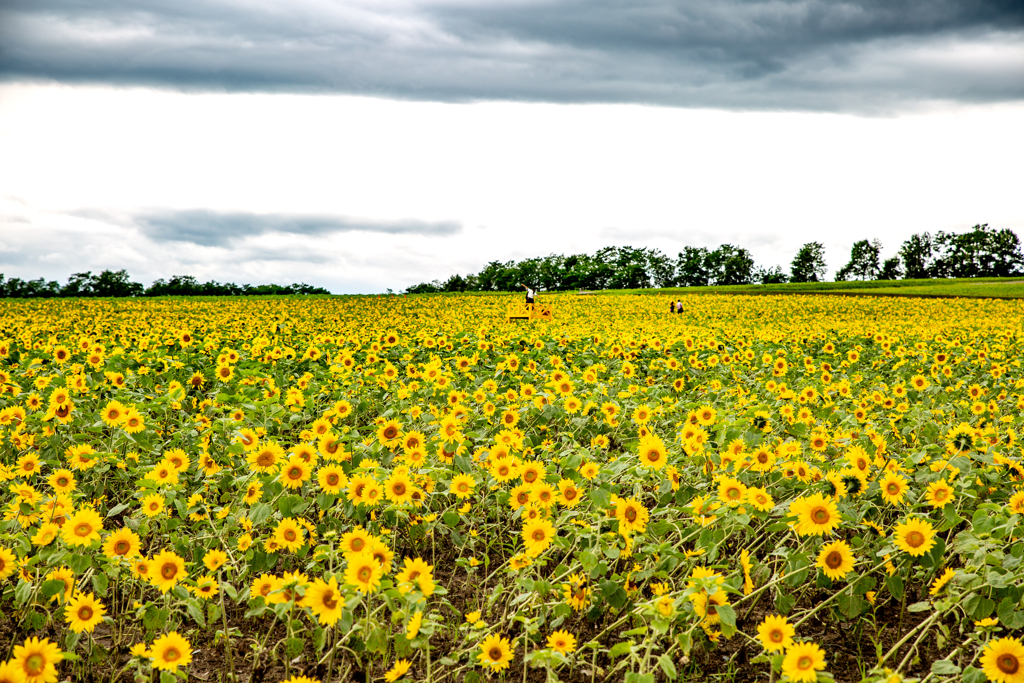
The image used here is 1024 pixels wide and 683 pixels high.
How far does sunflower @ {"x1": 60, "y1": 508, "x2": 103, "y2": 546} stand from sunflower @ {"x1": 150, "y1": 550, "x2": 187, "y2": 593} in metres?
0.39

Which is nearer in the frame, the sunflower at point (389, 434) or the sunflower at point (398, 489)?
the sunflower at point (398, 489)

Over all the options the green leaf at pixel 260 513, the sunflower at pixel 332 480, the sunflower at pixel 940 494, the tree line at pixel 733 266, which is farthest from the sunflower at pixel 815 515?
the tree line at pixel 733 266

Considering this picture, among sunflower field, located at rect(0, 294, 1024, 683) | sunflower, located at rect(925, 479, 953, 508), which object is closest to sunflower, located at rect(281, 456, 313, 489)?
sunflower field, located at rect(0, 294, 1024, 683)

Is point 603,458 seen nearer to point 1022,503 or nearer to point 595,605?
point 595,605

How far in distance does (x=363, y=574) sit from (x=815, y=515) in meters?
1.71

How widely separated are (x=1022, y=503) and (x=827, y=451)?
4.59 ft

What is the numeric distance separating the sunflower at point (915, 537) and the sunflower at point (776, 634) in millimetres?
693

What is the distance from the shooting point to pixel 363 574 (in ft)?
7.66

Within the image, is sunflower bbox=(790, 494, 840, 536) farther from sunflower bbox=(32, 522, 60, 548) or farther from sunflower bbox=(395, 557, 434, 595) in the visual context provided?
sunflower bbox=(32, 522, 60, 548)

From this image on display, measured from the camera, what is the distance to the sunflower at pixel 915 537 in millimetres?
2551

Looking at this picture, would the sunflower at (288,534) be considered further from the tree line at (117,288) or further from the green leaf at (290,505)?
the tree line at (117,288)

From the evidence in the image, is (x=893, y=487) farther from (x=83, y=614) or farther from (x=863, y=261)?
(x=863, y=261)

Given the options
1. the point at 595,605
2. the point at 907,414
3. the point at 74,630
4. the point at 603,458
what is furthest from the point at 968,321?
the point at 74,630

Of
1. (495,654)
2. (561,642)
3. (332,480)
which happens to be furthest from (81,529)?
(561,642)
